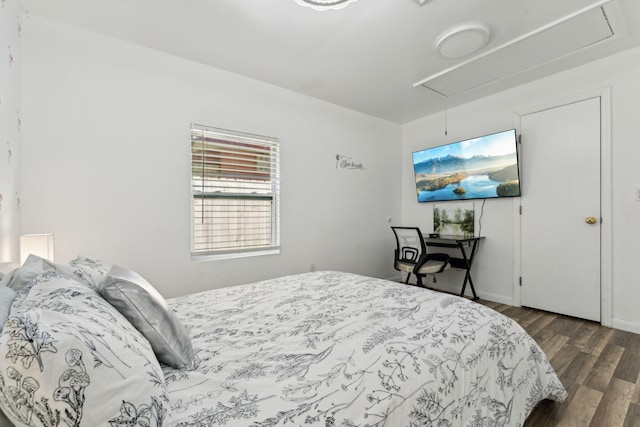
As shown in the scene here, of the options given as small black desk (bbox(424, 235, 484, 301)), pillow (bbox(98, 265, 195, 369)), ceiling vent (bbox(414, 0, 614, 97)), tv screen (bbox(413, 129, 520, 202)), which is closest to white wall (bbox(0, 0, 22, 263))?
pillow (bbox(98, 265, 195, 369))

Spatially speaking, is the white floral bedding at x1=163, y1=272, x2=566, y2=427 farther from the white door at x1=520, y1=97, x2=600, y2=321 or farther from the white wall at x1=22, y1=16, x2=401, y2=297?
the white door at x1=520, y1=97, x2=600, y2=321

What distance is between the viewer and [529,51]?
8.37 ft

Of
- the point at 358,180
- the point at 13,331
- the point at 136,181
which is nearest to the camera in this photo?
the point at 13,331

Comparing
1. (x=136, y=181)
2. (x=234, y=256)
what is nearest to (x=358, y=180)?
(x=234, y=256)

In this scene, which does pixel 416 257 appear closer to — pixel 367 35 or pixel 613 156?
pixel 613 156

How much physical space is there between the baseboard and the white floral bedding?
188cm

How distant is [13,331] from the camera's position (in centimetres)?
57

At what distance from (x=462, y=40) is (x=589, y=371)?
8.77 feet

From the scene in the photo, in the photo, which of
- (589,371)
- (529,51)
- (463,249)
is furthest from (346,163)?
(589,371)

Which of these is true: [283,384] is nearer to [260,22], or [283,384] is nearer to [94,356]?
[94,356]

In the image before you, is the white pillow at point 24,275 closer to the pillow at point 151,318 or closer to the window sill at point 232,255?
the pillow at point 151,318

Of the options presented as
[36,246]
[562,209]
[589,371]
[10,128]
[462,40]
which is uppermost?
[462,40]

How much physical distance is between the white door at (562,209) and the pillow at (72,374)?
3.78 m

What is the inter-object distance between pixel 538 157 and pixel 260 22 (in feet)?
10.6
